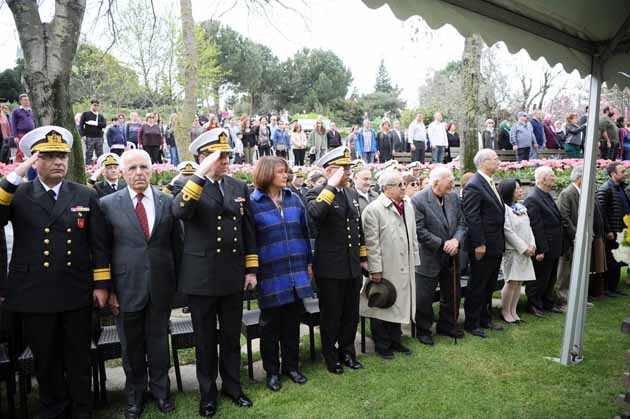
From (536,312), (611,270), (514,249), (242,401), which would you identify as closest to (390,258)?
(514,249)

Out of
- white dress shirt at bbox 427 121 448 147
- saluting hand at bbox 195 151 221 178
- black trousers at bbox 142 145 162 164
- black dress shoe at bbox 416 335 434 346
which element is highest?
white dress shirt at bbox 427 121 448 147

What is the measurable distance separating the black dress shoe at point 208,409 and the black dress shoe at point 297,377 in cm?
90

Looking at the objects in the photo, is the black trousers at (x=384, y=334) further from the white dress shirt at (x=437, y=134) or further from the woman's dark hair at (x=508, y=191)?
the white dress shirt at (x=437, y=134)

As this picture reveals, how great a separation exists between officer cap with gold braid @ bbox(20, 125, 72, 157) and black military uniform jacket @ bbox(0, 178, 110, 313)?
0.86 ft

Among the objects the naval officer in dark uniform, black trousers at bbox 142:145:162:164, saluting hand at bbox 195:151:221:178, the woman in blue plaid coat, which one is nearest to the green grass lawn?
the woman in blue plaid coat

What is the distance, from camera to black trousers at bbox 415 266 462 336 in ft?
19.7

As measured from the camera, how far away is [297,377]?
4844mm

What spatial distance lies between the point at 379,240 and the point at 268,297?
4.92 feet

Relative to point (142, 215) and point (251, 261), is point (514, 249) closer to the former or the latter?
point (251, 261)

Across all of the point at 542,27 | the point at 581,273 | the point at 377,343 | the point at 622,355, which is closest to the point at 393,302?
the point at 377,343

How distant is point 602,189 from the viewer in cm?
834

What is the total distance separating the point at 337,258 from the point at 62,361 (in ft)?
8.01

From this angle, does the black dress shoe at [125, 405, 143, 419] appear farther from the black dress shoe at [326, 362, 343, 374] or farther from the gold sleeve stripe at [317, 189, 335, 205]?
the gold sleeve stripe at [317, 189, 335, 205]

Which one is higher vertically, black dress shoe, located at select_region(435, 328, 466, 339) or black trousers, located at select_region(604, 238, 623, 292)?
black trousers, located at select_region(604, 238, 623, 292)
